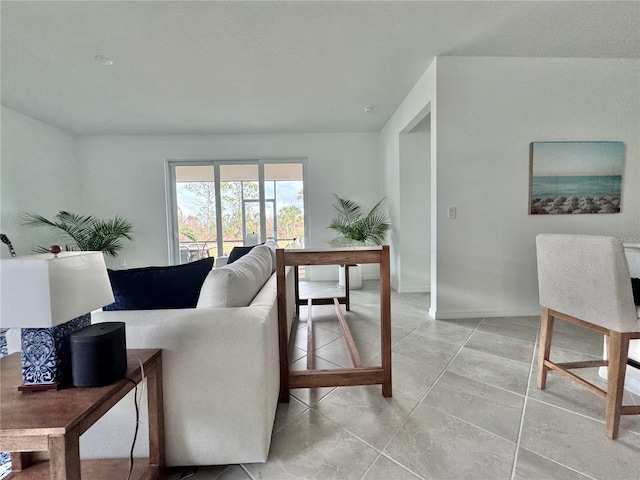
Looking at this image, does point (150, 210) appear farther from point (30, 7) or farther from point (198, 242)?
point (30, 7)

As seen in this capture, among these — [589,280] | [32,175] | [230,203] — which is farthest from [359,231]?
[32,175]

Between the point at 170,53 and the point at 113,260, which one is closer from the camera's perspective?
the point at 170,53

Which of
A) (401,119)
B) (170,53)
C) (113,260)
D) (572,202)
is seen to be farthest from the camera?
(113,260)

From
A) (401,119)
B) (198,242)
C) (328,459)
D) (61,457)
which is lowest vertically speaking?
(328,459)

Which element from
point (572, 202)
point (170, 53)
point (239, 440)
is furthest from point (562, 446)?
point (170, 53)

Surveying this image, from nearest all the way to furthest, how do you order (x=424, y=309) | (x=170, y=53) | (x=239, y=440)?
1. (x=239, y=440)
2. (x=170, y=53)
3. (x=424, y=309)

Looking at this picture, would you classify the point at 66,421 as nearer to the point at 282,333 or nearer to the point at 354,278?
the point at 282,333

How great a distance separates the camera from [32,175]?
3.67 metres

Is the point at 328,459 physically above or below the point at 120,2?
below

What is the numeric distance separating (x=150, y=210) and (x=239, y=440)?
4.60 meters

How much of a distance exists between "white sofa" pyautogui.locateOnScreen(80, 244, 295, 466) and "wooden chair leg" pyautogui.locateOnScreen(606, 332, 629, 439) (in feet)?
4.99

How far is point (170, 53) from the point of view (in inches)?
90.4

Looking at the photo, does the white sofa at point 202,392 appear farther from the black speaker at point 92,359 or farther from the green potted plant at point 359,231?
the green potted plant at point 359,231

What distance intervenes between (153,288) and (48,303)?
21.8 inches
